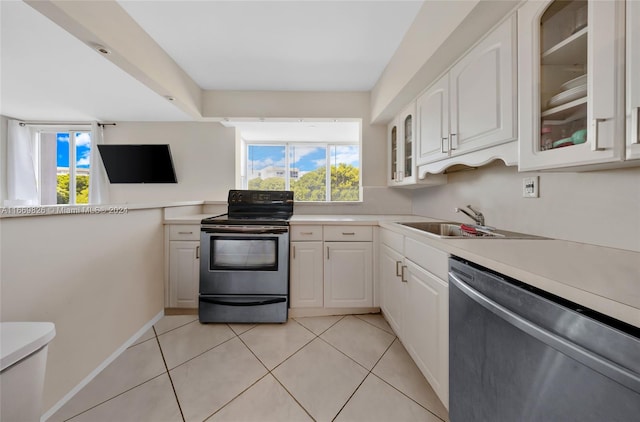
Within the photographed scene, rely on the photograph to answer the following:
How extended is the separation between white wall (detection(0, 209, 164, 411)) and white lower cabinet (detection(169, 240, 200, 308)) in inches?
8.8

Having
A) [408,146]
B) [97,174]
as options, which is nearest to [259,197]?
[408,146]

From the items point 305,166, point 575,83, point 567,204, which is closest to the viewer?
point 575,83

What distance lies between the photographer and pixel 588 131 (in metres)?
0.76

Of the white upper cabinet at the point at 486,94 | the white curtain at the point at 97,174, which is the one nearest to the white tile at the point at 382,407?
the white upper cabinet at the point at 486,94

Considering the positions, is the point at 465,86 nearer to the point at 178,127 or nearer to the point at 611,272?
the point at 611,272

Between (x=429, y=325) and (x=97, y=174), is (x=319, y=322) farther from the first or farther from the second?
(x=97, y=174)

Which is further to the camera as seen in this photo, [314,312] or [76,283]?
[314,312]

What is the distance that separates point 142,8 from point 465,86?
2180 millimetres

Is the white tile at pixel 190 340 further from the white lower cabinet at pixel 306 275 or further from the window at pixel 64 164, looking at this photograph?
the window at pixel 64 164

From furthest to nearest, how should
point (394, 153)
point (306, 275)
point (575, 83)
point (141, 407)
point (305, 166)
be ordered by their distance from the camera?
point (305, 166) → point (394, 153) → point (306, 275) → point (141, 407) → point (575, 83)

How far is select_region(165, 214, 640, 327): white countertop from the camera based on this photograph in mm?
523

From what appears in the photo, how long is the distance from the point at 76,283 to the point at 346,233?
1.81 meters

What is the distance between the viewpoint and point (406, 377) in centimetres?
140

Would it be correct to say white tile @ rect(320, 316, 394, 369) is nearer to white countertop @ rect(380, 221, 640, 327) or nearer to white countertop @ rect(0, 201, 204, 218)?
white countertop @ rect(380, 221, 640, 327)
